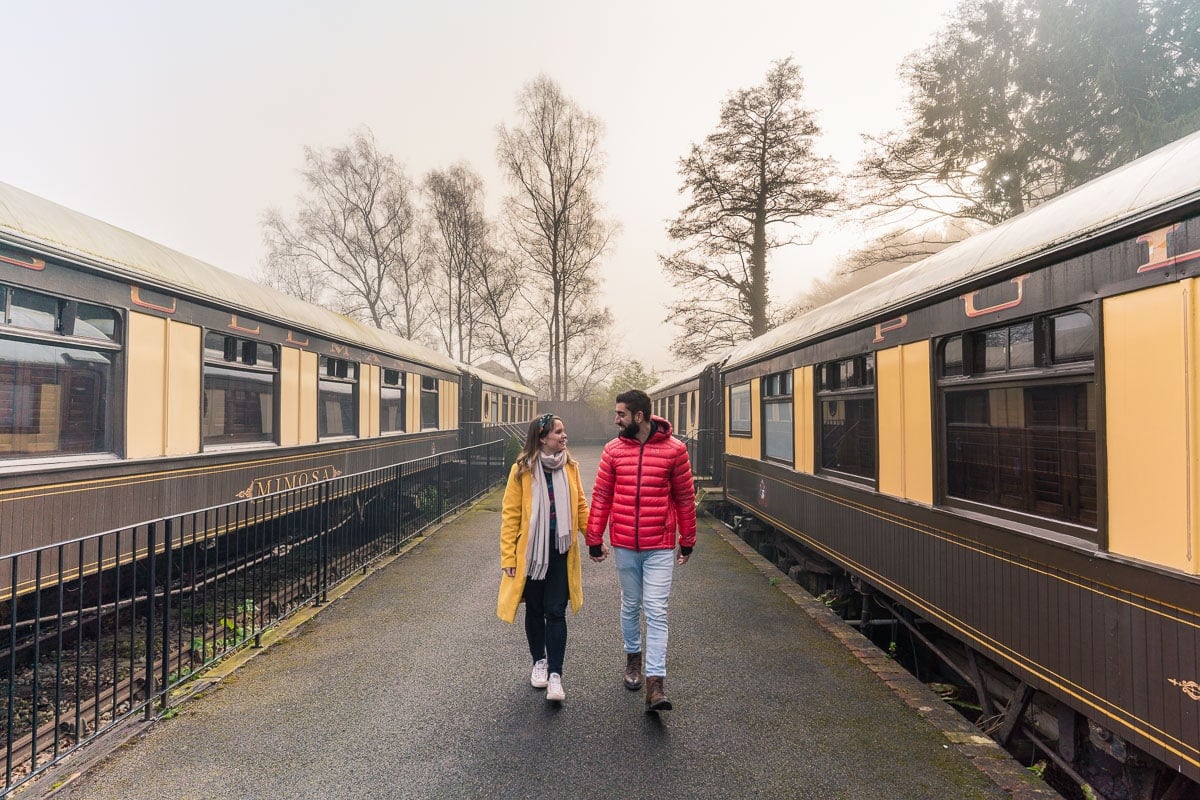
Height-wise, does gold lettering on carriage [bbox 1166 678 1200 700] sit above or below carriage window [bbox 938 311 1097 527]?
below

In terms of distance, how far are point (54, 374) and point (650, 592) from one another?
4433mm

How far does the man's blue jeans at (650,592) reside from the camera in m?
3.60

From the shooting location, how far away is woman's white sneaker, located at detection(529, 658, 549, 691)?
3.93 metres

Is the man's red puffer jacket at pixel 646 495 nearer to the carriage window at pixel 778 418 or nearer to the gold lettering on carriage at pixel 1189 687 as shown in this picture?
the gold lettering on carriage at pixel 1189 687

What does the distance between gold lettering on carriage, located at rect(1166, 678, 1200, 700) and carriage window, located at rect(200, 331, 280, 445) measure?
22.9ft

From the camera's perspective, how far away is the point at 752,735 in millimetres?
3359

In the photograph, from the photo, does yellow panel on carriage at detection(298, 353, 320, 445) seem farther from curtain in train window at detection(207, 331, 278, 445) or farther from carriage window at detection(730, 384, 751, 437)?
carriage window at detection(730, 384, 751, 437)

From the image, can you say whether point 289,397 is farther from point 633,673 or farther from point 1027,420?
point 1027,420

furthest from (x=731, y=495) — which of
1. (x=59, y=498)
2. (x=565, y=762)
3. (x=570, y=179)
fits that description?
(x=570, y=179)

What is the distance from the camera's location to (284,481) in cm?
748

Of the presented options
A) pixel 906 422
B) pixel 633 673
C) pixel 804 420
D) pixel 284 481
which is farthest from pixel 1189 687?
pixel 284 481

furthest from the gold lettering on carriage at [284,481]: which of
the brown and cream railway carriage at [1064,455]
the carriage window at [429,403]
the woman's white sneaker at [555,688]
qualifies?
the brown and cream railway carriage at [1064,455]

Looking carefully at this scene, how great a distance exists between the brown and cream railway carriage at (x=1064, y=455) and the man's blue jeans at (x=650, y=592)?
1.80m

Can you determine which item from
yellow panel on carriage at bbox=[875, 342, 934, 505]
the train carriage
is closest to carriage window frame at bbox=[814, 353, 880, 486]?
yellow panel on carriage at bbox=[875, 342, 934, 505]
